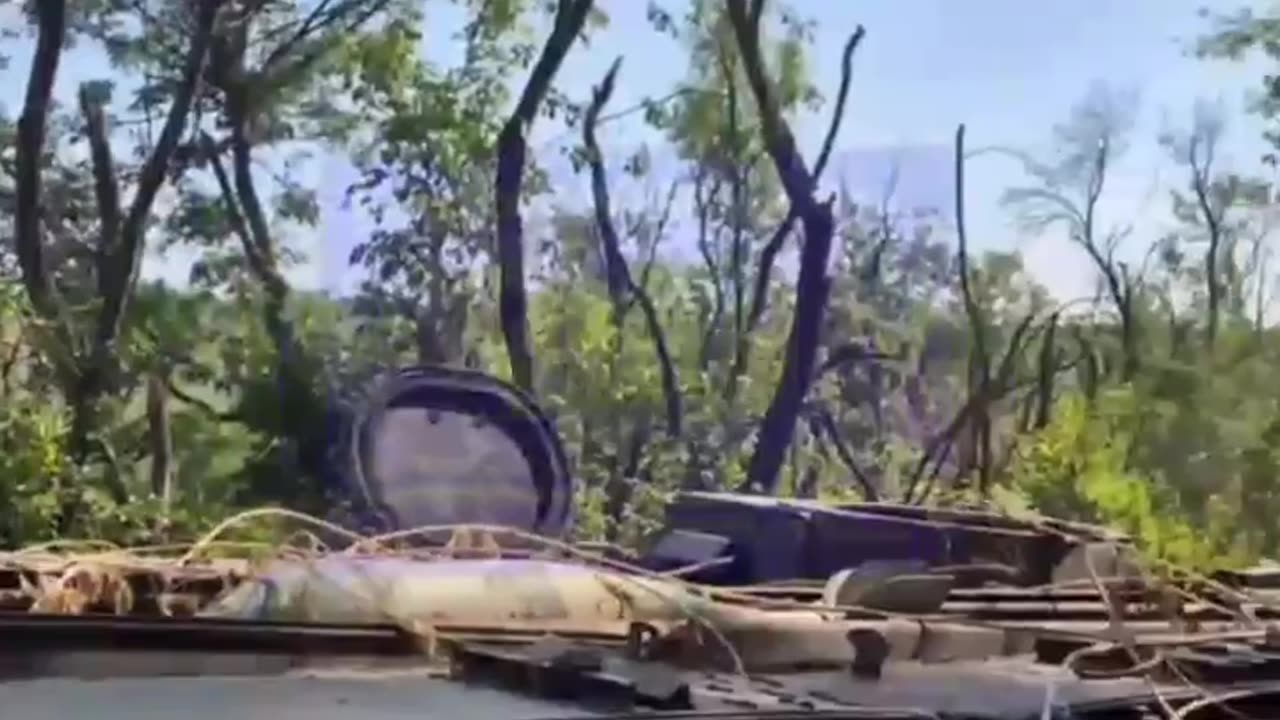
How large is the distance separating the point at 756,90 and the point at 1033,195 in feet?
23.4

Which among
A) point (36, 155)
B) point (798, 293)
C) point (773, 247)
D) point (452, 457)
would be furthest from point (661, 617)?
point (773, 247)

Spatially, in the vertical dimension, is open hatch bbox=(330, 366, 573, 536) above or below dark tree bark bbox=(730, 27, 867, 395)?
below

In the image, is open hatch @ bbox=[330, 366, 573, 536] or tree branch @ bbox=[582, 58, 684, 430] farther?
tree branch @ bbox=[582, 58, 684, 430]

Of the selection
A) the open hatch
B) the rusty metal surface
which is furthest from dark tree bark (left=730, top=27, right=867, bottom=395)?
the rusty metal surface

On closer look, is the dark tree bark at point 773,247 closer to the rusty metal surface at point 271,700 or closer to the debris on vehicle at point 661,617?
the debris on vehicle at point 661,617

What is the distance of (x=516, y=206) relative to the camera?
1033 cm

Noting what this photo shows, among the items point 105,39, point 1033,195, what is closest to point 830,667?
point 105,39

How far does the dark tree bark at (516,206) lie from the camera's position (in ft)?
33.6

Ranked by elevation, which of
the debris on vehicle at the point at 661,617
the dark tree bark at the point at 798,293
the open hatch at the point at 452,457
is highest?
the dark tree bark at the point at 798,293

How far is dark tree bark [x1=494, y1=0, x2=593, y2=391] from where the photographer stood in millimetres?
10227

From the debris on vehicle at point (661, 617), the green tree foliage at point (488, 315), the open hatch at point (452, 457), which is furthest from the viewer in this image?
the green tree foliage at point (488, 315)

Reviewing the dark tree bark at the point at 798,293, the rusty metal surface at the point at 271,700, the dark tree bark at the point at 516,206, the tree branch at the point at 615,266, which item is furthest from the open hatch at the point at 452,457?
the tree branch at the point at 615,266

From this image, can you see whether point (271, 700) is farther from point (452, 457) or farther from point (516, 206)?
point (516, 206)

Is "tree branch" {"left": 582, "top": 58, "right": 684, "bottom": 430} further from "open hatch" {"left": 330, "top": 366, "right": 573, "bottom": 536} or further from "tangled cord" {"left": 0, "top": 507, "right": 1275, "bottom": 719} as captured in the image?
"tangled cord" {"left": 0, "top": 507, "right": 1275, "bottom": 719}
